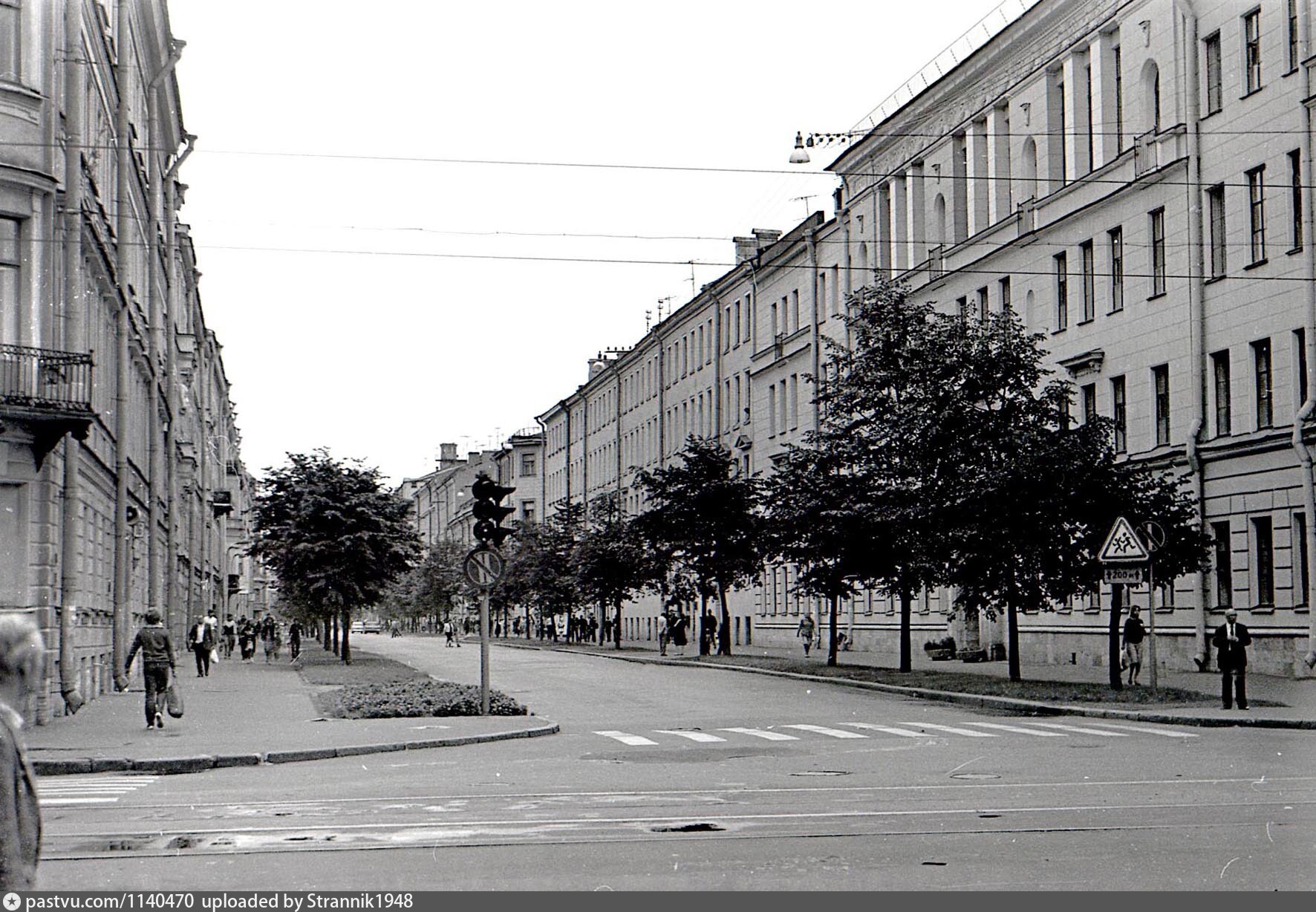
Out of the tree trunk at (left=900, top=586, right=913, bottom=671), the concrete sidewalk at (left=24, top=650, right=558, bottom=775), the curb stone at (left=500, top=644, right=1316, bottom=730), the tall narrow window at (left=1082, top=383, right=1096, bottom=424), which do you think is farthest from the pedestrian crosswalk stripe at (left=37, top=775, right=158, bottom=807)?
the tall narrow window at (left=1082, top=383, right=1096, bottom=424)

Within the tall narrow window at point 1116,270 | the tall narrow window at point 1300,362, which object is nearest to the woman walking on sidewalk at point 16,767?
the tall narrow window at point 1300,362

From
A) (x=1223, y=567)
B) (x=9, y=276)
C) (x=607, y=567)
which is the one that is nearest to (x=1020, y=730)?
(x=9, y=276)

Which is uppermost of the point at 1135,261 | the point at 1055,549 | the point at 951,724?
the point at 1135,261

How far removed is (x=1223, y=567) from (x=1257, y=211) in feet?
25.0

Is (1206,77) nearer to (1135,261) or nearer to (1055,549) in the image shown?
(1135,261)

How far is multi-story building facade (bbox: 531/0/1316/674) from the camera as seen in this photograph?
3356 cm

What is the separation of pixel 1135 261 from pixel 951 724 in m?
19.6

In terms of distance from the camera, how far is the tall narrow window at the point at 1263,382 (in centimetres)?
3438

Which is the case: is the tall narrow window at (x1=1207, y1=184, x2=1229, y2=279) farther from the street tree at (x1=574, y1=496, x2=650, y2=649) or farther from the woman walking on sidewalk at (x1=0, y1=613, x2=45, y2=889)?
the woman walking on sidewalk at (x1=0, y1=613, x2=45, y2=889)

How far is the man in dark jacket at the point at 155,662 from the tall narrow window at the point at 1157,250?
24982 mm

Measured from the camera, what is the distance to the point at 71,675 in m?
25.1

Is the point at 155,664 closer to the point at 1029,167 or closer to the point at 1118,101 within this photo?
the point at 1118,101

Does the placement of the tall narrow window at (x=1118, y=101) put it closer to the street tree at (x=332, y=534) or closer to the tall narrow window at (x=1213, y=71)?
the tall narrow window at (x=1213, y=71)

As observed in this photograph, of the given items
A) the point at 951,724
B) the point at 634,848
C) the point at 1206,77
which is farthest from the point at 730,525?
the point at 634,848
